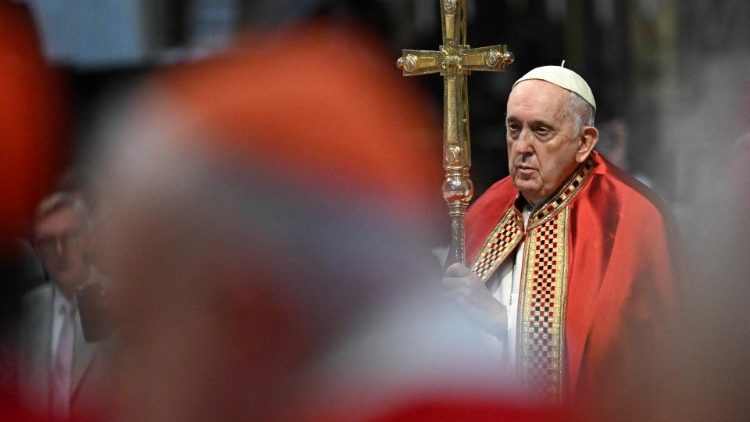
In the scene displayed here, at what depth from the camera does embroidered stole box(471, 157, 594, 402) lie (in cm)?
310

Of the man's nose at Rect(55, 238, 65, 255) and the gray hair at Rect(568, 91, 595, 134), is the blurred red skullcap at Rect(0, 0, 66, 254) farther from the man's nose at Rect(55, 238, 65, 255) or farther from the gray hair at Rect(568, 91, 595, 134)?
the gray hair at Rect(568, 91, 595, 134)

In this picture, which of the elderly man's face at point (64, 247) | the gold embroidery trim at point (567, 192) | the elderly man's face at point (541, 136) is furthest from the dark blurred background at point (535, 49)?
the elderly man's face at point (541, 136)

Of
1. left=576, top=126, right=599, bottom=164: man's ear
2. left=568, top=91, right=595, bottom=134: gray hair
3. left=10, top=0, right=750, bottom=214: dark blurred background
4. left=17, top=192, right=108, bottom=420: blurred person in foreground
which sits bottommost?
left=17, top=192, right=108, bottom=420: blurred person in foreground

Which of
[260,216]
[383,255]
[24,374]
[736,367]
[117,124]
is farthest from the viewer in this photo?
[117,124]

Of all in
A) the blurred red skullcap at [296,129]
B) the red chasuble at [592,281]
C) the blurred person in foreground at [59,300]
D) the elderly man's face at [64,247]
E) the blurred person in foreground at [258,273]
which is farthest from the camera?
the elderly man's face at [64,247]

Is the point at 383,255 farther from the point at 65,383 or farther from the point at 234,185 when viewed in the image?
the point at 65,383

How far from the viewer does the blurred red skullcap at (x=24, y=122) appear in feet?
15.7

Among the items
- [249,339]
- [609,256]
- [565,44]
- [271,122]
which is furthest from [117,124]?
[249,339]

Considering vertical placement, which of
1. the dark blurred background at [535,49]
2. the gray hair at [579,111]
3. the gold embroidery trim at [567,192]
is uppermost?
the dark blurred background at [535,49]

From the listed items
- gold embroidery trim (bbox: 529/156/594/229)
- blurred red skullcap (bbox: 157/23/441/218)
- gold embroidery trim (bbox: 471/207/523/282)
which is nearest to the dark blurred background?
blurred red skullcap (bbox: 157/23/441/218)

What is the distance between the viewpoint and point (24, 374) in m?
4.21

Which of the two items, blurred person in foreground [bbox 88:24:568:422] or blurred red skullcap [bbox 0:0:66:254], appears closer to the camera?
blurred person in foreground [bbox 88:24:568:422]

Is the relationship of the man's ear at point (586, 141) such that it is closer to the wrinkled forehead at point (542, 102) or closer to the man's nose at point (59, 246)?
the wrinkled forehead at point (542, 102)

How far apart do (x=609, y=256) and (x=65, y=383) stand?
205cm
